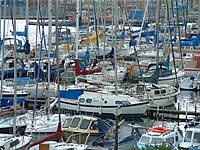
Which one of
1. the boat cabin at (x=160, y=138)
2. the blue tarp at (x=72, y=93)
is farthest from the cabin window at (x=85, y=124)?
the blue tarp at (x=72, y=93)

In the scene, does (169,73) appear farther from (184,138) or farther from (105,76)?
(184,138)

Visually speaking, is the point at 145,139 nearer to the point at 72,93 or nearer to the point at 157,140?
the point at 157,140

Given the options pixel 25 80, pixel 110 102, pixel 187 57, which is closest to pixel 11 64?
pixel 25 80

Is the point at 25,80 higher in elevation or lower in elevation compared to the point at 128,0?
lower

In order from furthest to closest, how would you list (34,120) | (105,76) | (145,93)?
(105,76)
(145,93)
(34,120)

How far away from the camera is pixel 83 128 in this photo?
2239cm

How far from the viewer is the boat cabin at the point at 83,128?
22016 millimetres

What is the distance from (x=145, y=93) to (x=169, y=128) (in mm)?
8983

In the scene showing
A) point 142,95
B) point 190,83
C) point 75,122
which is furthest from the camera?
point 190,83

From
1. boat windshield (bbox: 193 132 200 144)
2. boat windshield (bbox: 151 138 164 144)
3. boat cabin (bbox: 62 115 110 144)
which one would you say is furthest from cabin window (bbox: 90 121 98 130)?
boat windshield (bbox: 193 132 200 144)

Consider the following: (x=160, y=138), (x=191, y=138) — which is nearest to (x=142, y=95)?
(x=191, y=138)

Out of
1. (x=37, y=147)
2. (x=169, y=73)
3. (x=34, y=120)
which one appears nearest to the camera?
(x=37, y=147)

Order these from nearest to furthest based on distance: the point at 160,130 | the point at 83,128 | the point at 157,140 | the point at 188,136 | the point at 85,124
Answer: the point at 157,140, the point at 188,136, the point at 160,130, the point at 83,128, the point at 85,124

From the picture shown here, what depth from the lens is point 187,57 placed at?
1775 inches
